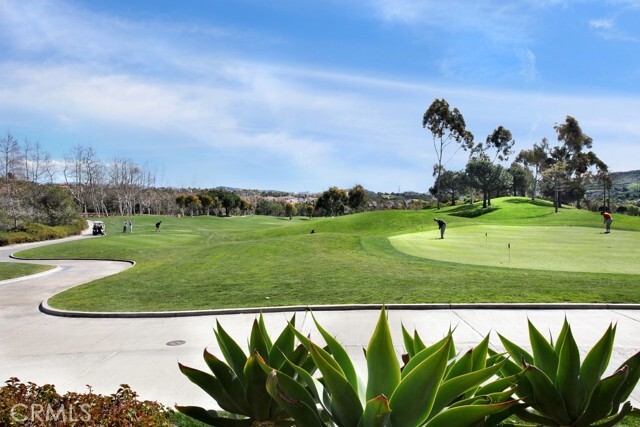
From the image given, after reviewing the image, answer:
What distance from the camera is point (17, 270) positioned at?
2031cm

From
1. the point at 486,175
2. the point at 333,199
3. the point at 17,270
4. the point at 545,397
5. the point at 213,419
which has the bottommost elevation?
the point at 17,270

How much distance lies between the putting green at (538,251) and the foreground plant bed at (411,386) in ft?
44.4

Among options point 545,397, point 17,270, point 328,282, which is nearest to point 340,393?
point 545,397

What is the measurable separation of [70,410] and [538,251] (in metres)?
21.5

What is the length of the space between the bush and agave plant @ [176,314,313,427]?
86 cm

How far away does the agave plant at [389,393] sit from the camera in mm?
2223

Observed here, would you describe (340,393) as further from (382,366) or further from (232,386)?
(232,386)

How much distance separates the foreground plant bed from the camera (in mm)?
2271

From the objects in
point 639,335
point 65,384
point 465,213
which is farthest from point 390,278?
point 465,213

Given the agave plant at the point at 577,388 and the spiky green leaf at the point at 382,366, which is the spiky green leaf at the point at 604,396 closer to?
the agave plant at the point at 577,388

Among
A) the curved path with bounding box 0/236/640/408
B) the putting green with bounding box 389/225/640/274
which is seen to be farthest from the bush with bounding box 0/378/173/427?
the putting green with bounding box 389/225/640/274

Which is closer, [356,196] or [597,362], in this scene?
[597,362]

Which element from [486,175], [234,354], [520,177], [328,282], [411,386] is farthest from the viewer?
[520,177]

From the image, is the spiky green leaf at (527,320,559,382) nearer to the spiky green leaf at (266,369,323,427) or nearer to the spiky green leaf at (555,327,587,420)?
the spiky green leaf at (555,327,587,420)
